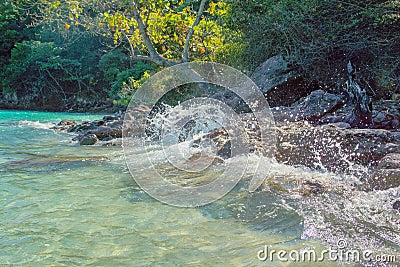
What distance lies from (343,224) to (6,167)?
4.97 metres

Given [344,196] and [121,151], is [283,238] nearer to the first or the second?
[344,196]

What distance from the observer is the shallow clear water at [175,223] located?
2703 millimetres

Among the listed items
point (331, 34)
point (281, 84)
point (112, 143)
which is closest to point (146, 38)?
point (112, 143)

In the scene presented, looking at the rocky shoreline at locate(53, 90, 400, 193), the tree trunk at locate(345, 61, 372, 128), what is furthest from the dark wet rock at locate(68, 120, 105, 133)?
the tree trunk at locate(345, 61, 372, 128)

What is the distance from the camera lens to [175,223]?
3305mm

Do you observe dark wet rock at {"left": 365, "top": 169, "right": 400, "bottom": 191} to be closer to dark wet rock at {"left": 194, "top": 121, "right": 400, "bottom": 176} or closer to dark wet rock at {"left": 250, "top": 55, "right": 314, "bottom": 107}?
dark wet rock at {"left": 194, "top": 121, "right": 400, "bottom": 176}

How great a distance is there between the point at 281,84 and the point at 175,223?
20.0 ft

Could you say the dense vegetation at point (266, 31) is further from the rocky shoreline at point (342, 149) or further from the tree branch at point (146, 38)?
the rocky shoreline at point (342, 149)

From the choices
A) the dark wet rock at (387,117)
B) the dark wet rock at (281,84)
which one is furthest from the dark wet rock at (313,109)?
the dark wet rock at (281,84)

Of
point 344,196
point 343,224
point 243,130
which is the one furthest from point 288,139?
point 343,224

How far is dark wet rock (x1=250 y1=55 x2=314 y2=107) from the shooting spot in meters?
8.67

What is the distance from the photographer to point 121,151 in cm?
749

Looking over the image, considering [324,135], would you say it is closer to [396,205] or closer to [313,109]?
[396,205]

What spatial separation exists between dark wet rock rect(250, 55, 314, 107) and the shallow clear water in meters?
4.14
